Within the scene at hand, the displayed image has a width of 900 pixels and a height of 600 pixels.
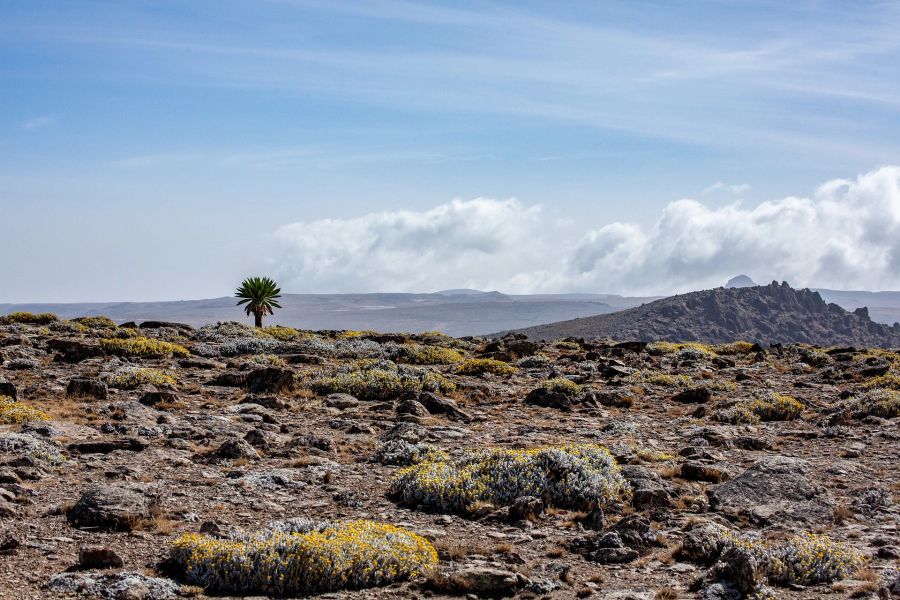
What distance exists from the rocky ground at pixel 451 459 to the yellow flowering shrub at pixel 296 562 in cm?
19

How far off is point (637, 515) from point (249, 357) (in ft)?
79.0

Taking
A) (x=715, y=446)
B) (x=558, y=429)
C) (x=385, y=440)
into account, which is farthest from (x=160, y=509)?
(x=715, y=446)

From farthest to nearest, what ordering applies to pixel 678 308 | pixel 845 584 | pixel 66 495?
pixel 678 308, pixel 66 495, pixel 845 584

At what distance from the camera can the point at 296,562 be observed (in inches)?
366

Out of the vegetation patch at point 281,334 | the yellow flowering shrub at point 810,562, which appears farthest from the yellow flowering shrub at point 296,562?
the vegetation patch at point 281,334

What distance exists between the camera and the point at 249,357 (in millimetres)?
32844

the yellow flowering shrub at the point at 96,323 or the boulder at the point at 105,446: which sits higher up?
the yellow flowering shrub at the point at 96,323

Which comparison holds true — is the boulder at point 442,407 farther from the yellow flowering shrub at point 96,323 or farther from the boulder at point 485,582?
the yellow flowering shrub at point 96,323

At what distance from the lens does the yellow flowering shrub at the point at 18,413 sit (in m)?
17.4

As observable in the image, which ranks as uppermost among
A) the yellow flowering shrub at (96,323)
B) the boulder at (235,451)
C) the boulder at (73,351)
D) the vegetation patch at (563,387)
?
the yellow flowering shrub at (96,323)

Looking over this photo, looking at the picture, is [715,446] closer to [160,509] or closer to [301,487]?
[301,487]

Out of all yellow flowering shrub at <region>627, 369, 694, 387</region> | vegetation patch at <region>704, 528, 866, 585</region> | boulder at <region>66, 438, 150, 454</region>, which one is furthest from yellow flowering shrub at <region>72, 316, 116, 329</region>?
vegetation patch at <region>704, 528, 866, 585</region>

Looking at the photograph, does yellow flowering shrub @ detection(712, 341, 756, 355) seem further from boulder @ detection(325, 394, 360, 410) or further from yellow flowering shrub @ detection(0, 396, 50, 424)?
yellow flowering shrub @ detection(0, 396, 50, 424)

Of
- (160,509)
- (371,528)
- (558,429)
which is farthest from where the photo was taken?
(558,429)
